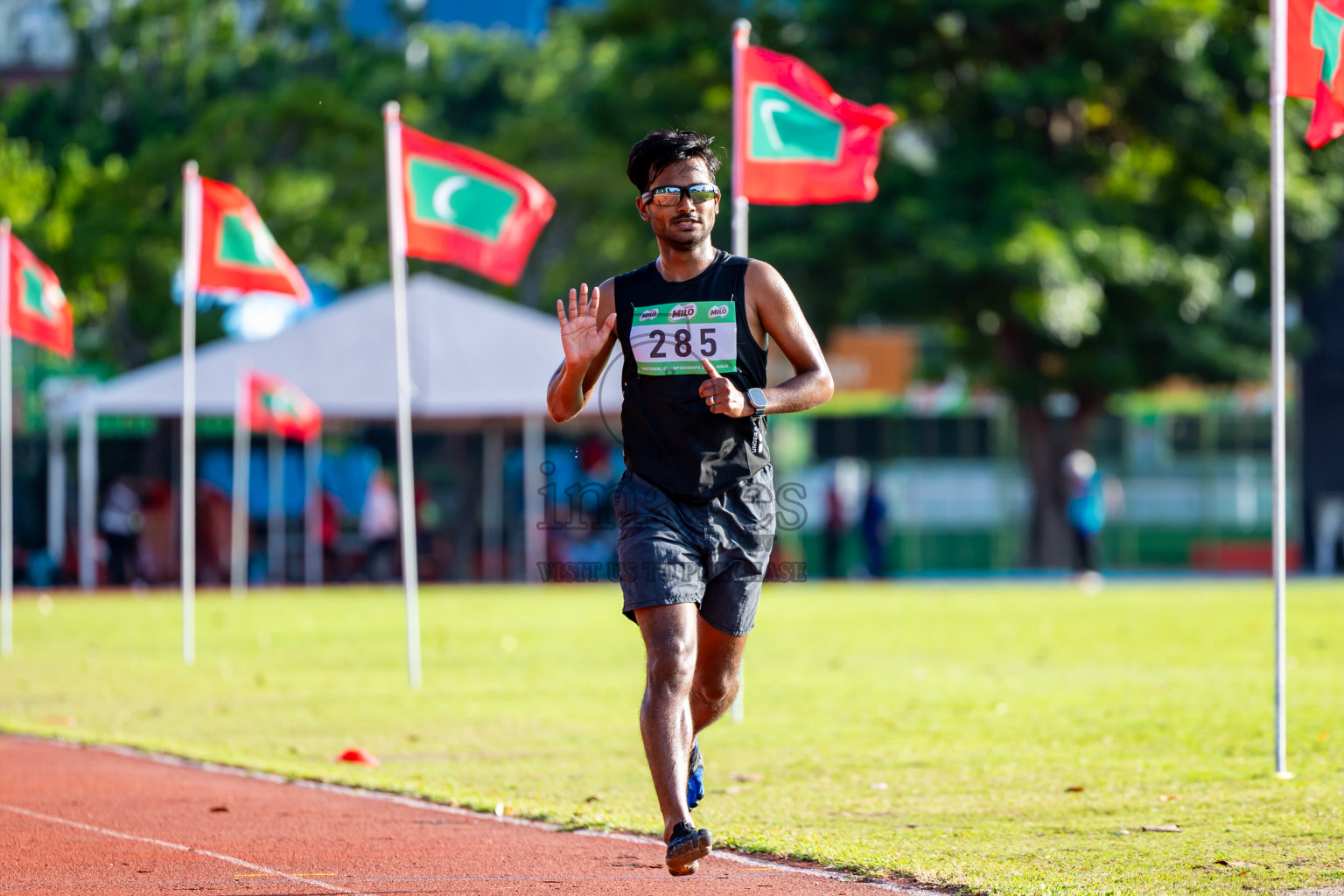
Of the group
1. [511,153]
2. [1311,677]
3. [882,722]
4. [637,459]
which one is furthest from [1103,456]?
[637,459]

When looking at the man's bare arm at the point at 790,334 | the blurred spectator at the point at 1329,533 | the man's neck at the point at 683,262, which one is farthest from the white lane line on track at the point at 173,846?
the blurred spectator at the point at 1329,533

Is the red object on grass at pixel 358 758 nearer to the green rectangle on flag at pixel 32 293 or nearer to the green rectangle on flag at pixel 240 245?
the green rectangle on flag at pixel 240 245

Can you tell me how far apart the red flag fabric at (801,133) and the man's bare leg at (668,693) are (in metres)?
5.94

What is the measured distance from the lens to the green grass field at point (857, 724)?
22.2 feet

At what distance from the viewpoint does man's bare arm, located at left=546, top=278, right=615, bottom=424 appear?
20.0 feet

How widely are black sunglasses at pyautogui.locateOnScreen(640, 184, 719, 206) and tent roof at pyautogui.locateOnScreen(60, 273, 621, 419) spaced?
21.3 meters

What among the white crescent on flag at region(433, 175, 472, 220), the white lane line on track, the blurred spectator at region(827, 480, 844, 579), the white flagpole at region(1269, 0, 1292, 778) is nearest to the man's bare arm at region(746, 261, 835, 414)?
the white lane line on track

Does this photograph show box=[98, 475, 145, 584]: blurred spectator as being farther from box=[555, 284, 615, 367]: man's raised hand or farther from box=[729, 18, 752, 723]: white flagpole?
box=[555, 284, 615, 367]: man's raised hand

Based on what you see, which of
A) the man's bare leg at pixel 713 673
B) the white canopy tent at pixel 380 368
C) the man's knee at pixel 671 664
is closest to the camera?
the man's knee at pixel 671 664

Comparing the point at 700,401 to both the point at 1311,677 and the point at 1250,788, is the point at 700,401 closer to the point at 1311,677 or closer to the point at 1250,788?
the point at 1250,788

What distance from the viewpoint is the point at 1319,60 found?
8672mm

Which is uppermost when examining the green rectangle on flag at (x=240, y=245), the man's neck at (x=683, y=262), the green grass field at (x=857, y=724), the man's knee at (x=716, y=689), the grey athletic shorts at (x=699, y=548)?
the green rectangle on flag at (x=240, y=245)

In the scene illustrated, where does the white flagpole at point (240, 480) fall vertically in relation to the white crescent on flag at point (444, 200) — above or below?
below

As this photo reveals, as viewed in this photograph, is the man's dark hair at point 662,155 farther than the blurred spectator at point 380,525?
No
